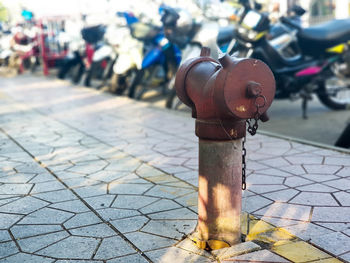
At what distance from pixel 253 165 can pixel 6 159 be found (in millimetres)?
2632

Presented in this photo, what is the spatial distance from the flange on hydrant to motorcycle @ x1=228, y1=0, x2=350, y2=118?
14.4ft

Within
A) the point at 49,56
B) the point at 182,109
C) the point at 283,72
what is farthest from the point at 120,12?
the point at 49,56

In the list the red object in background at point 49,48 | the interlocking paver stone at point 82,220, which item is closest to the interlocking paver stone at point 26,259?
the interlocking paver stone at point 82,220

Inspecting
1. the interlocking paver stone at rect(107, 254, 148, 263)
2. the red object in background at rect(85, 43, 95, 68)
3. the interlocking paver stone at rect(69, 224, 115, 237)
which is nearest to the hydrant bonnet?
the interlocking paver stone at rect(107, 254, 148, 263)

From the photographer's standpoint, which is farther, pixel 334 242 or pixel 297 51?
pixel 297 51

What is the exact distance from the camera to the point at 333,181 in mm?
4062

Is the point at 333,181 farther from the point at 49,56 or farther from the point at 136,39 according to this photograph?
the point at 49,56

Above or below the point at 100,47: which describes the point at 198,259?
below

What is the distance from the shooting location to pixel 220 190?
9.12ft

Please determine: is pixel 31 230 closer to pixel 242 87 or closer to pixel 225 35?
pixel 242 87

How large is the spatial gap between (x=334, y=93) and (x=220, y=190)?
18.4 feet

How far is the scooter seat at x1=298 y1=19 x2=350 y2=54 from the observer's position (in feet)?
24.1

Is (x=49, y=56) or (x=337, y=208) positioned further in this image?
Result: (x=49, y=56)

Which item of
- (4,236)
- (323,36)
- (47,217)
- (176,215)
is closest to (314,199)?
(176,215)
